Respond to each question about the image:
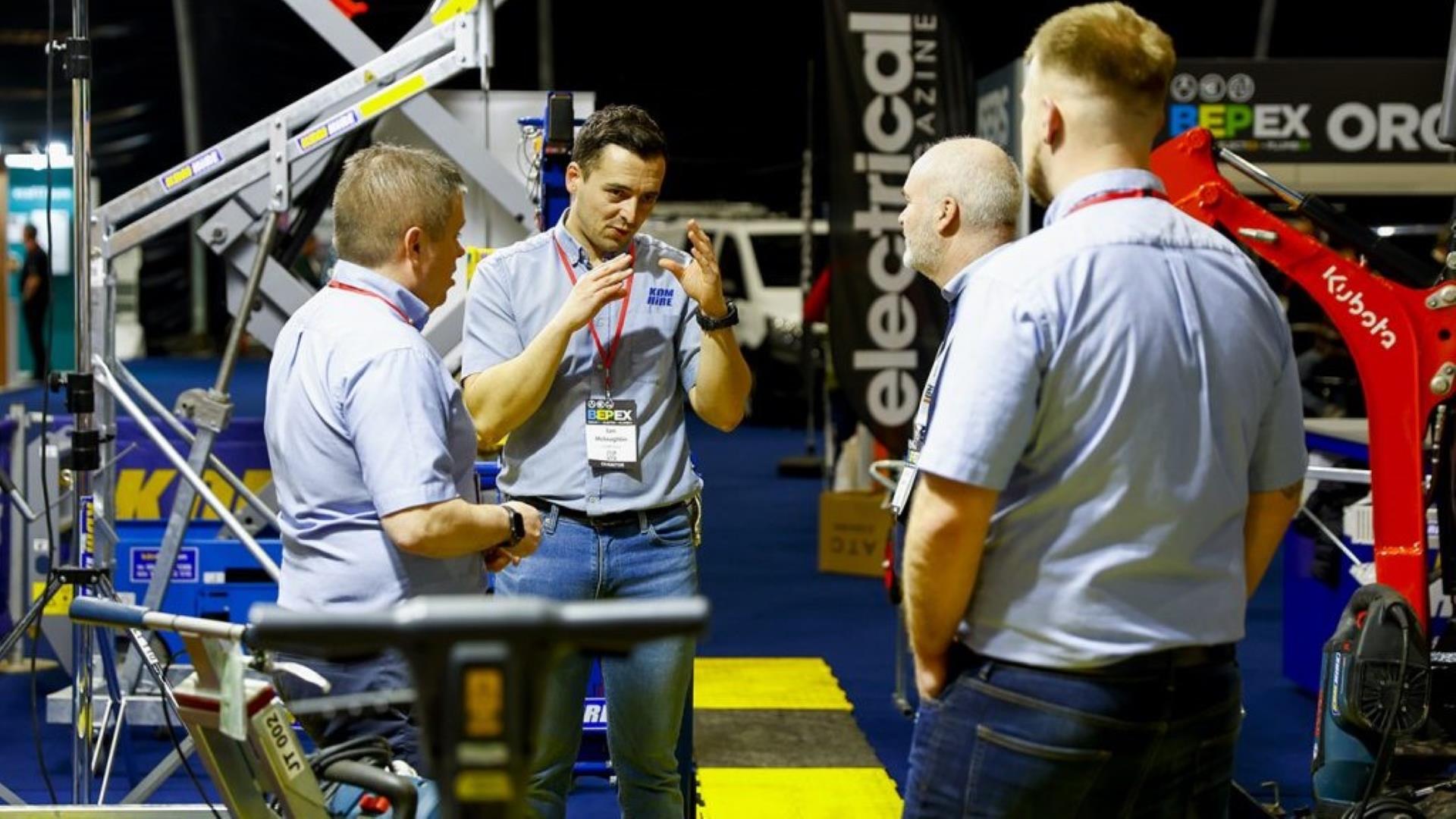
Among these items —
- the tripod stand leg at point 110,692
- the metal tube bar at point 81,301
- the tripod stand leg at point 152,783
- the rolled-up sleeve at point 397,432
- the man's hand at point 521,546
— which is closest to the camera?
the rolled-up sleeve at point 397,432

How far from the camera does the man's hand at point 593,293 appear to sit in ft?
10.9

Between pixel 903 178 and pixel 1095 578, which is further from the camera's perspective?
pixel 903 178

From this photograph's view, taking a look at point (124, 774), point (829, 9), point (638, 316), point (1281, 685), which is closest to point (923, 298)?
point (829, 9)

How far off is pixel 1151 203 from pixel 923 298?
5.84 metres

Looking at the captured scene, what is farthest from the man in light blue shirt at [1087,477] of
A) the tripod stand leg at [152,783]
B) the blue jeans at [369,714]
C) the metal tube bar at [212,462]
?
the metal tube bar at [212,462]

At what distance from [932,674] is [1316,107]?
7327 millimetres

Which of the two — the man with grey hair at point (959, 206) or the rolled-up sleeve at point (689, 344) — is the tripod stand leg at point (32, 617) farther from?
the man with grey hair at point (959, 206)

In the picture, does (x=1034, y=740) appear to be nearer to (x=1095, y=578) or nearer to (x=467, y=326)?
(x=1095, y=578)

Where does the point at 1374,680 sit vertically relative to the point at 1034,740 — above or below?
below

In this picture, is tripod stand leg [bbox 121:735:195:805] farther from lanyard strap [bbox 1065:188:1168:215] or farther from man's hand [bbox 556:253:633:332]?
lanyard strap [bbox 1065:188:1168:215]

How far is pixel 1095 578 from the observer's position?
83.0 inches

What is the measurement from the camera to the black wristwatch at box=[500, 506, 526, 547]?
2959mm

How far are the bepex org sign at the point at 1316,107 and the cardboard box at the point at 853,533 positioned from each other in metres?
2.36

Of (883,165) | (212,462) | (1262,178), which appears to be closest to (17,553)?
(212,462)
